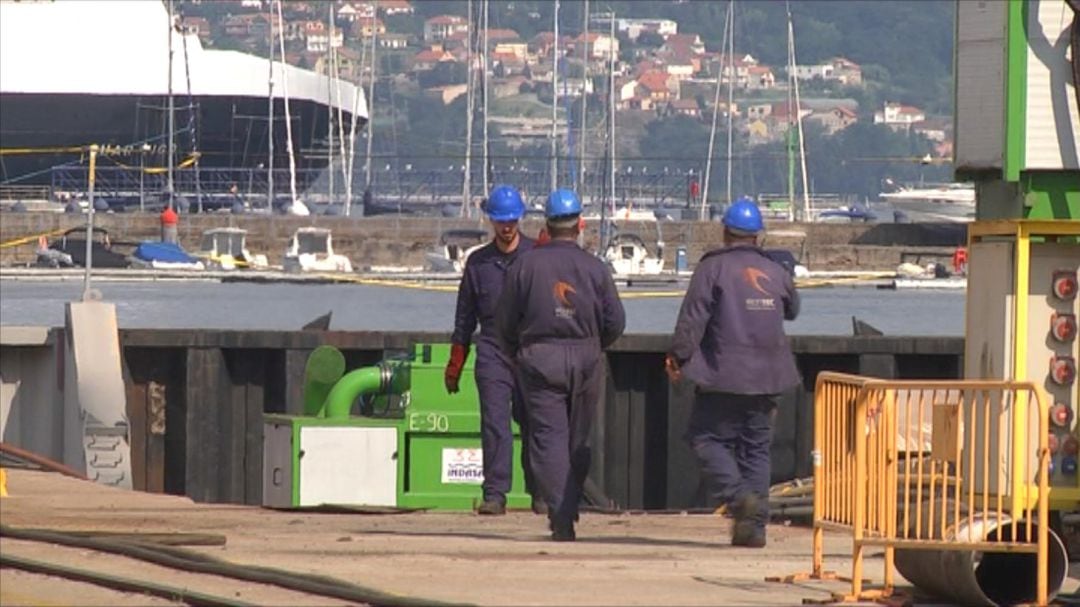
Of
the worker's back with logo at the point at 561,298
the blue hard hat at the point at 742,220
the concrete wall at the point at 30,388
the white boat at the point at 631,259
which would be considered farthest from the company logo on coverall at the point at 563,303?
the white boat at the point at 631,259

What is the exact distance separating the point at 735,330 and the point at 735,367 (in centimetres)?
A: 17

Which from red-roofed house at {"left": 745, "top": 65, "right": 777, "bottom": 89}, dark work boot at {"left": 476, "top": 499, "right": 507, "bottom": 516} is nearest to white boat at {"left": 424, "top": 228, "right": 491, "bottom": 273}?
dark work boot at {"left": 476, "top": 499, "right": 507, "bottom": 516}

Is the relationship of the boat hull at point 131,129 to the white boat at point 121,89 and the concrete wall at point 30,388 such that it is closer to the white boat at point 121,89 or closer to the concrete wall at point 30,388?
A: the white boat at point 121,89

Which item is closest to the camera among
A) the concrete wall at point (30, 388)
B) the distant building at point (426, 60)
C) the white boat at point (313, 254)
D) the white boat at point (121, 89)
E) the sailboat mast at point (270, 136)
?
the concrete wall at point (30, 388)

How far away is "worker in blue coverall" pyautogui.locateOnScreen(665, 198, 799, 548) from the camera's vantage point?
39.8 ft

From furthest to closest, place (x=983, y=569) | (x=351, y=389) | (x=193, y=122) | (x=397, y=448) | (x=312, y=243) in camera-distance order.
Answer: (x=193, y=122) → (x=312, y=243) → (x=351, y=389) → (x=397, y=448) → (x=983, y=569)

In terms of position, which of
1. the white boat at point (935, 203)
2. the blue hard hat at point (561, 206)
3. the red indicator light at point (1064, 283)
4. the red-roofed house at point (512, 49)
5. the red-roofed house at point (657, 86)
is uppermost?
the red-roofed house at point (512, 49)

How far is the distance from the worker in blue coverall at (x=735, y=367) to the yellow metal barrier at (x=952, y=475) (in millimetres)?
1580

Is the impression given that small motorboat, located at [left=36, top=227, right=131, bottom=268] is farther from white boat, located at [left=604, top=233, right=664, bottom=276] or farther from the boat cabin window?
white boat, located at [left=604, top=233, right=664, bottom=276]

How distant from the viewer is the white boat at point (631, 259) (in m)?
80.6

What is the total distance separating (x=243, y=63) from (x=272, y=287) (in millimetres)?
44954

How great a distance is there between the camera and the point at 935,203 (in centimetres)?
11681

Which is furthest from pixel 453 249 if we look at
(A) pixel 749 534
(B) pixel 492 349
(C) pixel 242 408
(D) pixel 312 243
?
(A) pixel 749 534

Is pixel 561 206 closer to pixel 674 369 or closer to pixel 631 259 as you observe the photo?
pixel 674 369
